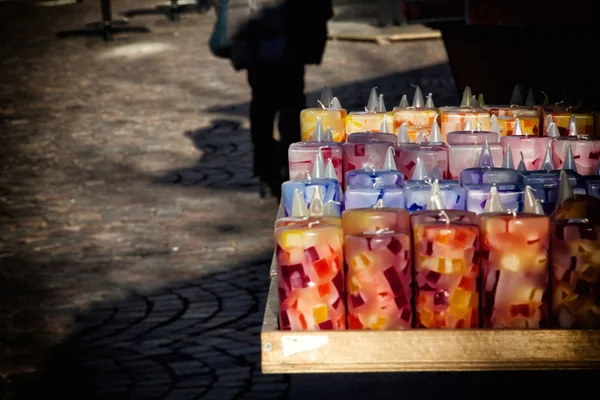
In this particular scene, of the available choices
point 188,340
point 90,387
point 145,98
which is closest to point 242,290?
point 188,340

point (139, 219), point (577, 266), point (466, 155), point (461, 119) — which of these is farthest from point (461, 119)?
point (139, 219)

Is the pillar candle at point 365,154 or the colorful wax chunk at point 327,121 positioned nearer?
the pillar candle at point 365,154

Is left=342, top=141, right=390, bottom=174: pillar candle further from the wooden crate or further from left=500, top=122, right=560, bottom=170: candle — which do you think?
the wooden crate

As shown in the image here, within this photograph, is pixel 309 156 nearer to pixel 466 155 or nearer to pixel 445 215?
pixel 466 155

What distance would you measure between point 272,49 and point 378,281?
4838 mm

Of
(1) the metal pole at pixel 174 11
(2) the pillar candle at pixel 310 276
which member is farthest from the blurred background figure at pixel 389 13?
(2) the pillar candle at pixel 310 276

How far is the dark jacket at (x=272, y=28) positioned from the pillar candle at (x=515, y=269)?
190 inches

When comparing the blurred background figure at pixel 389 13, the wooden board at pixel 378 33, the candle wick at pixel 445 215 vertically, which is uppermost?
the candle wick at pixel 445 215

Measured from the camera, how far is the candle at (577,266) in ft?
9.48

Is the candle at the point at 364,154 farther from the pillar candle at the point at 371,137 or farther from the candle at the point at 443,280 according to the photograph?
the candle at the point at 443,280

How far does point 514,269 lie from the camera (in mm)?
2924

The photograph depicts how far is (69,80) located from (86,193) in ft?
18.4

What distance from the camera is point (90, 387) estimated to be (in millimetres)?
5141

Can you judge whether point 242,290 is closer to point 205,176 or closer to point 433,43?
point 205,176
